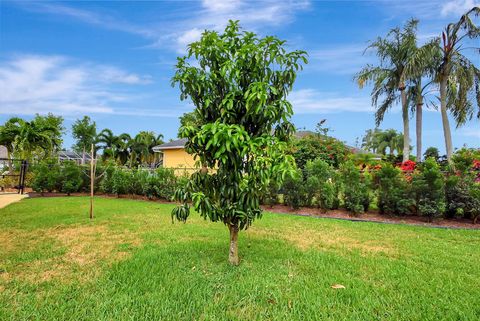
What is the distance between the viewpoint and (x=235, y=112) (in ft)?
11.2

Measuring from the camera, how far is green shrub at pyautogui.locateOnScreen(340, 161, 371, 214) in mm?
7988

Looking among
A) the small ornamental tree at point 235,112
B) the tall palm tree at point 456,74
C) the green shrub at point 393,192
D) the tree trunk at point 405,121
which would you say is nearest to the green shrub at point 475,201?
the green shrub at point 393,192

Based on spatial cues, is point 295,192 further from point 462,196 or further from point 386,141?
point 386,141

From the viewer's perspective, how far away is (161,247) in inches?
178

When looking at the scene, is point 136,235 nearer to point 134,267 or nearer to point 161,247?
point 161,247

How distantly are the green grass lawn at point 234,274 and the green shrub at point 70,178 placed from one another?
279 inches

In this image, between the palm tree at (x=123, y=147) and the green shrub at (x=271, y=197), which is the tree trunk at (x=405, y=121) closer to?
the green shrub at (x=271, y=197)

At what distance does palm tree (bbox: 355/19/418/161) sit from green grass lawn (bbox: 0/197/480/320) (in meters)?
16.0

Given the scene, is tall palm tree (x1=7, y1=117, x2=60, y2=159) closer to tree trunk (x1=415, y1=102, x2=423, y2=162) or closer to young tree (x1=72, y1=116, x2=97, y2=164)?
young tree (x1=72, y1=116, x2=97, y2=164)

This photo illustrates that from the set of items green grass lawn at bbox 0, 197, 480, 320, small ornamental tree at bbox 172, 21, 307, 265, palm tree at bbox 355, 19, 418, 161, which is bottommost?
green grass lawn at bbox 0, 197, 480, 320

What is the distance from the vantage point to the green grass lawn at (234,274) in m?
2.55

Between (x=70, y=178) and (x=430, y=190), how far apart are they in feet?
44.2

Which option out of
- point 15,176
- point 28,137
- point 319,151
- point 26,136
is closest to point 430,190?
point 319,151

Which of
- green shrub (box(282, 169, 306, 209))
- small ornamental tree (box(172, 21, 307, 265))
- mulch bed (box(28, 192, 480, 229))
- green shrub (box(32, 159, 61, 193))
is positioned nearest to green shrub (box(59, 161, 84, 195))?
green shrub (box(32, 159, 61, 193))
